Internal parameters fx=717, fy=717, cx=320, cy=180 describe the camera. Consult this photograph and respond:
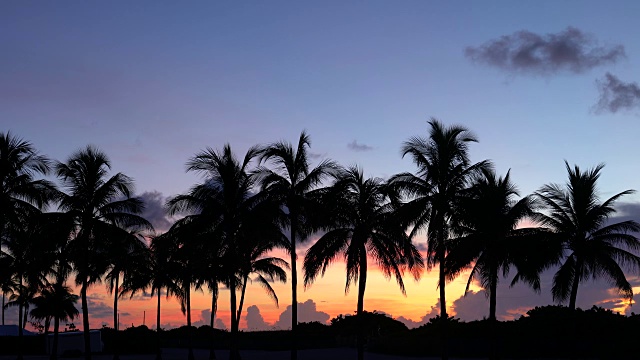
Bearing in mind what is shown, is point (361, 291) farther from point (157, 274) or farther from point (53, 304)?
point (53, 304)

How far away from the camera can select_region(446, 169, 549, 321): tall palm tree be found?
36.9 metres

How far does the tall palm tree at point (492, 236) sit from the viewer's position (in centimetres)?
3691

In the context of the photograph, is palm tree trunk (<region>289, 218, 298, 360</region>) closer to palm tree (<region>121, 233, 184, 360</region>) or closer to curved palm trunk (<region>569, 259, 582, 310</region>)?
curved palm trunk (<region>569, 259, 582, 310</region>)

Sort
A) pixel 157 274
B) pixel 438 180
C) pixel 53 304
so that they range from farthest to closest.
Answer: pixel 53 304 → pixel 157 274 → pixel 438 180

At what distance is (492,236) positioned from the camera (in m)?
37.4

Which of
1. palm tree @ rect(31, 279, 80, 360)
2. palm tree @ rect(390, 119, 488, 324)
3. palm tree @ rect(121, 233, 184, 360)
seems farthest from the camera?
palm tree @ rect(31, 279, 80, 360)

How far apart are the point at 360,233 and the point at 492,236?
6959mm

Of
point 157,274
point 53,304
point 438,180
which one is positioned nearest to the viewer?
point 438,180

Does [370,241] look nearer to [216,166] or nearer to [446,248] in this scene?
[446,248]

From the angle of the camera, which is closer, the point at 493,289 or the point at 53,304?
the point at 493,289

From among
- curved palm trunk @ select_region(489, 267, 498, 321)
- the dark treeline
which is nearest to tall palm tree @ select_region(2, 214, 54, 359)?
the dark treeline

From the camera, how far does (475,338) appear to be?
2283 inches

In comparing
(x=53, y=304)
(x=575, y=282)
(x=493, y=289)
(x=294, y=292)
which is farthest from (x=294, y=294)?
(x=53, y=304)

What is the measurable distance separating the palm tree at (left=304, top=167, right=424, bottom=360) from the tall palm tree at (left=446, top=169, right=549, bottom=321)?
3034 millimetres
